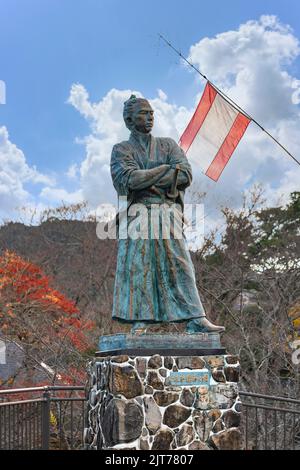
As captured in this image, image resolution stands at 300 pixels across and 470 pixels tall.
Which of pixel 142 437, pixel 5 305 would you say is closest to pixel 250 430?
pixel 142 437

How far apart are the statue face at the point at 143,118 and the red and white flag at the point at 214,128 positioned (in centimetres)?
333

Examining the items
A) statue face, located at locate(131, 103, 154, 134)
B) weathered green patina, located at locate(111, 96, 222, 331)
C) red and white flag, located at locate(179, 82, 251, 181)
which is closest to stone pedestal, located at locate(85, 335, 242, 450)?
weathered green patina, located at locate(111, 96, 222, 331)

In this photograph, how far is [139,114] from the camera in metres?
7.06

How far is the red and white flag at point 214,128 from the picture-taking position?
409 inches

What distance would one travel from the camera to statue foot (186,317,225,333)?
6539 millimetres

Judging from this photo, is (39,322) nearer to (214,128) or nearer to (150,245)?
(214,128)

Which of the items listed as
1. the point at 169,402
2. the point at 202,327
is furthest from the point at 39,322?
the point at 169,402

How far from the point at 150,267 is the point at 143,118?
162 cm

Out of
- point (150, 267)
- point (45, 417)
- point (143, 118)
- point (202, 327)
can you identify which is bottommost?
point (45, 417)

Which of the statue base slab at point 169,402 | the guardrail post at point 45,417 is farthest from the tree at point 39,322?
the statue base slab at point 169,402

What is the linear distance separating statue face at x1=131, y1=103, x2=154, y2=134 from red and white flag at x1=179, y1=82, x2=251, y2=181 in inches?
131

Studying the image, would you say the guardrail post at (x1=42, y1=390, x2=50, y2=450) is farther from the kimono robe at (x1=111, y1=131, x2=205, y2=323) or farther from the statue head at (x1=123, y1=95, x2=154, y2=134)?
→ the statue head at (x1=123, y1=95, x2=154, y2=134)

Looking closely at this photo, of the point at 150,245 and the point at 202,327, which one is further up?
the point at 150,245
